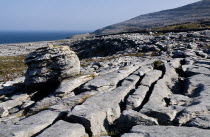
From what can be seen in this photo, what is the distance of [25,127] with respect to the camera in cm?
1329

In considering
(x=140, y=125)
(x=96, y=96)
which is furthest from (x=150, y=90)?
(x=140, y=125)

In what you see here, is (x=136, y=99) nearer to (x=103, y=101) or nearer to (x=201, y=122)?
(x=103, y=101)

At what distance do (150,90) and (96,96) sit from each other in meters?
4.82

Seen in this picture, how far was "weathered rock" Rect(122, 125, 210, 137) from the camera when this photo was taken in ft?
36.6

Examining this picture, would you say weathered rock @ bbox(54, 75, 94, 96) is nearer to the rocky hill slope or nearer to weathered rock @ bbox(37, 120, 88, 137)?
the rocky hill slope

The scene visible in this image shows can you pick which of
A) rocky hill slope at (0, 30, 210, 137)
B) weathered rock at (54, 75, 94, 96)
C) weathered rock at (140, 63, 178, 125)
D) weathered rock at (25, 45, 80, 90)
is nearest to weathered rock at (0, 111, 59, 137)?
rocky hill slope at (0, 30, 210, 137)

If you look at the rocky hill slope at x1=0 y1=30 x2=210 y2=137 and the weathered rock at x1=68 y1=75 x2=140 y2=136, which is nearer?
the rocky hill slope at x1=0 y1=30 x2=210 y2=137

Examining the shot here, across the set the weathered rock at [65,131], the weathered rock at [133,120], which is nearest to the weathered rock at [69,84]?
the weathered rock at [65,131]

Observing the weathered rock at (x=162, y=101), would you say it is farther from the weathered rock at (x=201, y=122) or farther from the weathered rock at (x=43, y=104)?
the weathered rock at (x=43, y=104)

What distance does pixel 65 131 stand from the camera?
1223 cm

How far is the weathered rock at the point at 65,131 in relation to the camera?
12.0 m

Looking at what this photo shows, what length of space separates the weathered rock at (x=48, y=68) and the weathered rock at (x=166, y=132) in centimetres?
1359

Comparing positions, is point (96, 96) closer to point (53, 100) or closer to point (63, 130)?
point (53, 100)

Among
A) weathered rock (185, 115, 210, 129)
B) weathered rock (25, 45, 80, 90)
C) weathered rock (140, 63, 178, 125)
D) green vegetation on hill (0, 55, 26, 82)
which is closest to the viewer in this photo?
weathered rock (185, 115, 210, 129)
